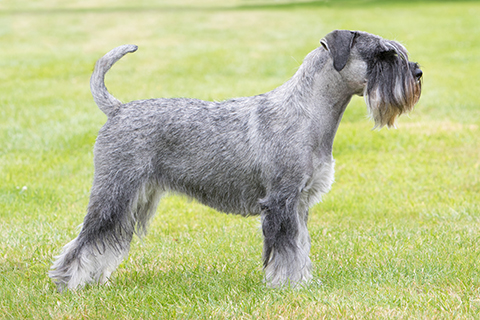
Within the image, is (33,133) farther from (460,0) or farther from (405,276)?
(460,0)

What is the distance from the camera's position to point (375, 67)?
453cm

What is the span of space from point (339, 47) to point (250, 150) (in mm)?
1098

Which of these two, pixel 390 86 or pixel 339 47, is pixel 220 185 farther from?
pixel 390 86

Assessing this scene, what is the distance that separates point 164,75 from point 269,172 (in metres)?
12.7

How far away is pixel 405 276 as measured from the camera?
4875 mm

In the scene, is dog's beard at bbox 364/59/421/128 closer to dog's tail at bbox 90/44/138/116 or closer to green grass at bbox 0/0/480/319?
green grass at bbox 0/0/480/319

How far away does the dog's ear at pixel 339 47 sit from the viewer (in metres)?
4.44

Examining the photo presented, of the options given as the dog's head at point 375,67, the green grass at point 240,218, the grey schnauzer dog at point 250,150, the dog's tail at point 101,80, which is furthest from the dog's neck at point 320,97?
the dog's tail at point 101,80

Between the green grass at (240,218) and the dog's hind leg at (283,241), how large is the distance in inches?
5.1

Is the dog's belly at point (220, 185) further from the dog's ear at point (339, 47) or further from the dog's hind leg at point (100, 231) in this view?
the dog's ear at point (339, 47)

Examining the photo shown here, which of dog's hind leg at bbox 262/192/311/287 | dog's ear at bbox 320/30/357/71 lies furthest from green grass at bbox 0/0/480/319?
dog's ear at bbox 320/30/357/71

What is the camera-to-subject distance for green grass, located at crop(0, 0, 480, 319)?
4.40m

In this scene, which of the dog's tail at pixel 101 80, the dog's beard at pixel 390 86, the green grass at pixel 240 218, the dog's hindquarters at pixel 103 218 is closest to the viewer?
the green grass at pixel 240 218

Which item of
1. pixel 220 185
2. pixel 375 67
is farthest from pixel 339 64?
pixel 220 185
